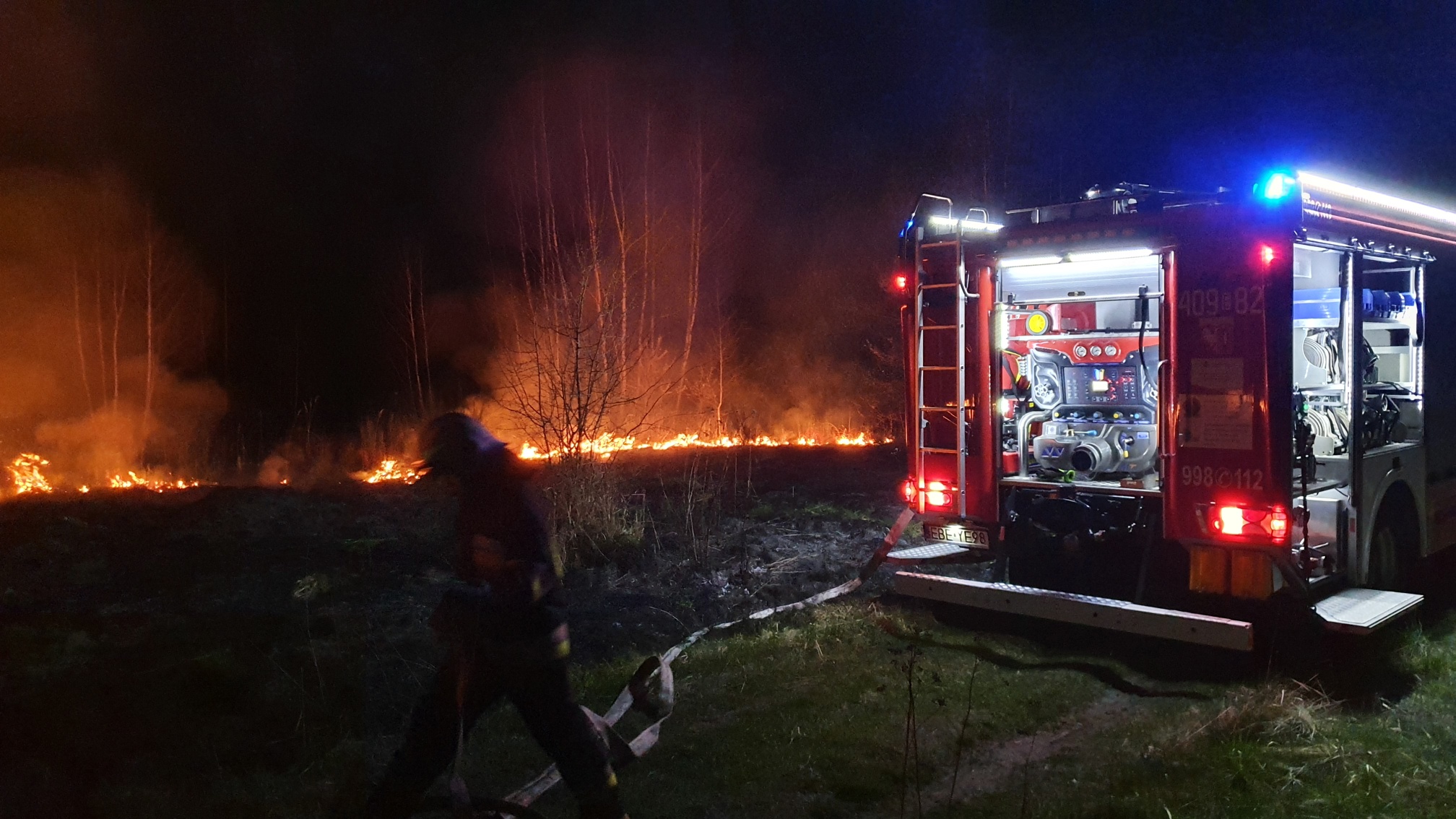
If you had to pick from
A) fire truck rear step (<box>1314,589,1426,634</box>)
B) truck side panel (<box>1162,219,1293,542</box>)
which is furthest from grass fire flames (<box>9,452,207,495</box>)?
fire truck rear step (<box>1314,589,1426,634</box>)

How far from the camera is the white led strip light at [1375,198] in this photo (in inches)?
215

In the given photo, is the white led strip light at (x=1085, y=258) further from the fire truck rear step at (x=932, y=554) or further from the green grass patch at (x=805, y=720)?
the green grass patch at (x=805, y=720)

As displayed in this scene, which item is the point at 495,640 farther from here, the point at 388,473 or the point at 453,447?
the point at 388,473

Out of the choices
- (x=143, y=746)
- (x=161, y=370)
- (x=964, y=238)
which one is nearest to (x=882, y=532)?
(x=964, y=238)

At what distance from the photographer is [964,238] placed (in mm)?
6512

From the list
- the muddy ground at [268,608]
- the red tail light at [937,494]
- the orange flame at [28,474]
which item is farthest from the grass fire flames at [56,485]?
the red tail light at [937,494]

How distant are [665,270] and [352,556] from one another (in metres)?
12.4

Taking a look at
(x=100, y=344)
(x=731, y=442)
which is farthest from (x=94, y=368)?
(x=731, y=442)

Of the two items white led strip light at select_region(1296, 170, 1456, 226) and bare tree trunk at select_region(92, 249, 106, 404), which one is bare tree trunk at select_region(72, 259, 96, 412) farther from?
white led strip light at select_region(1296, 170, 1456, 226)

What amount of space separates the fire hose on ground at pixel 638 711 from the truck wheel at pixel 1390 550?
3043 millimetres

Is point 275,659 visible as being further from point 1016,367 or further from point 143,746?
point 1016,367

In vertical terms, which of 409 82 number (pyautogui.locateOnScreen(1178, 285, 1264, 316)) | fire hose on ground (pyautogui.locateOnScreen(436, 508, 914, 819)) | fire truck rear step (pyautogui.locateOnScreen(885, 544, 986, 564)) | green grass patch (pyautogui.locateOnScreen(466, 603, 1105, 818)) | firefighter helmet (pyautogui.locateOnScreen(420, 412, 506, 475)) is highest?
409 82 number (pyautogui.locateOnScreen(1178, 285, 1264, 316))

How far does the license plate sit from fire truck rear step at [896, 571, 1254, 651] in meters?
0.45

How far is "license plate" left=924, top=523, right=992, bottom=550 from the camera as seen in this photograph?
670cm
